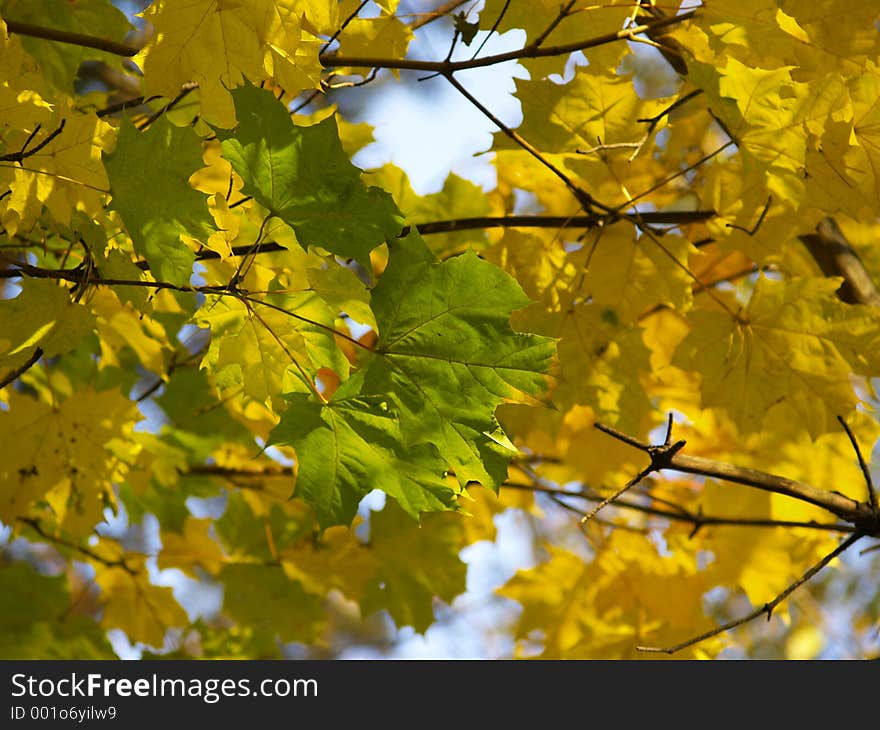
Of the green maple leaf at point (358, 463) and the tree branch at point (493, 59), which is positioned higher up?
the tree branch at point (493, 59)

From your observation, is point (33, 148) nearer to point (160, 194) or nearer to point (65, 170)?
point (65, 170)

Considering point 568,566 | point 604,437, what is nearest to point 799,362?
point 604,437

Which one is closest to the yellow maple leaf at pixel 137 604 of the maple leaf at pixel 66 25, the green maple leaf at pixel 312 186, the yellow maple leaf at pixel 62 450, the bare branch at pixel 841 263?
the yellow maple leaf at pixel 62 450

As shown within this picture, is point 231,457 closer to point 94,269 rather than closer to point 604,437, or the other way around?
point 604,437

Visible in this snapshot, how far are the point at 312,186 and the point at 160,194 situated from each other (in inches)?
6.2

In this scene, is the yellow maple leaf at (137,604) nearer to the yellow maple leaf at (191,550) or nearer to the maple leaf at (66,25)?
the yellow maple leaf at (191,550)

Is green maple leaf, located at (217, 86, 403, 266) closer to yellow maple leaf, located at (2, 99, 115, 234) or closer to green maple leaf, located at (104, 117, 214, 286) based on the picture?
green maple leaf, located at (104, 117, 214, 286)

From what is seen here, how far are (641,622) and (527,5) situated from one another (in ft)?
4.18

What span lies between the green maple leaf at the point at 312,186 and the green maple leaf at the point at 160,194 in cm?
7

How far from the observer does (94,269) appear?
1064mm

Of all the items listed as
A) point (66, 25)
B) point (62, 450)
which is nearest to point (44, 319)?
point (62, 450)

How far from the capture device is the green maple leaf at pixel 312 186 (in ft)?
3.00

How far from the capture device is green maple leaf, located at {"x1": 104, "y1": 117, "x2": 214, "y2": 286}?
0.94m

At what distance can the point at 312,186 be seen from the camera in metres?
0.95
